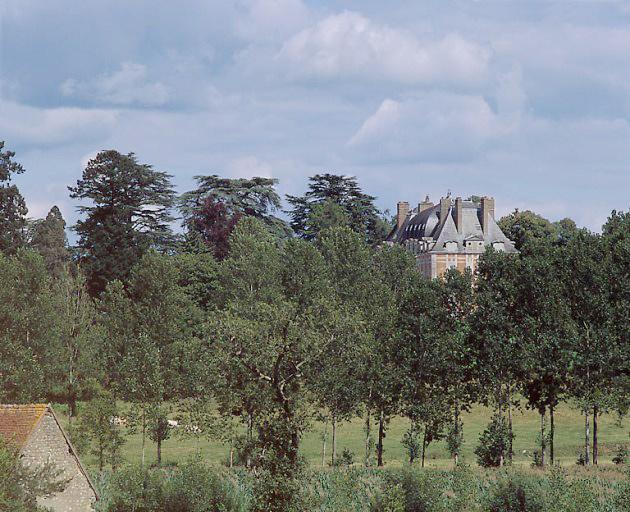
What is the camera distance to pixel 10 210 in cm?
8006

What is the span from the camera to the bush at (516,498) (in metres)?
37.4

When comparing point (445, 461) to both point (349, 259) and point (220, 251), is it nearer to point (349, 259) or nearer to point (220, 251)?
point (349, 259)

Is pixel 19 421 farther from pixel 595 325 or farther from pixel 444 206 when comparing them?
pixel 444 206

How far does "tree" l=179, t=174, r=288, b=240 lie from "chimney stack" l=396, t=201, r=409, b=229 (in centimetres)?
2580

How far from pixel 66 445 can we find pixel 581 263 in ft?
96.3

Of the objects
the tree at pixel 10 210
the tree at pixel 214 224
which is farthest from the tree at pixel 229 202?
the tree at pixel 10 210

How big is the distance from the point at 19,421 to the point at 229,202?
62.5 m

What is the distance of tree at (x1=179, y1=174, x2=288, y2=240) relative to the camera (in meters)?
95.5

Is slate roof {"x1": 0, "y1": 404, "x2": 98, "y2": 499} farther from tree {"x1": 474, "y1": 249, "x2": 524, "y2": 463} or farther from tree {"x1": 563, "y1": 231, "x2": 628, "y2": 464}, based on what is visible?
tree {"x1": 563, "y1": 231, "x2": 628, "y2": 464}

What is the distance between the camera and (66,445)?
37.1m

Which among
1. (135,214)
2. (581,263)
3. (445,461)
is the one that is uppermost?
(135,214)

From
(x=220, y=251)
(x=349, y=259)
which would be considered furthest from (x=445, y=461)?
(x=220, y=251)

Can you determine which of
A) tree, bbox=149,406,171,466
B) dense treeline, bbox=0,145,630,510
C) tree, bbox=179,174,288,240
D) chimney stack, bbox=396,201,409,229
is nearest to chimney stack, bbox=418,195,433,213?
chimney stack, bbox=396,201,409,229

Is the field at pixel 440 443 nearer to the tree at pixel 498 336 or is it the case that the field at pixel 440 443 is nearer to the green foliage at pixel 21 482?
the tree at pixel 498 336
